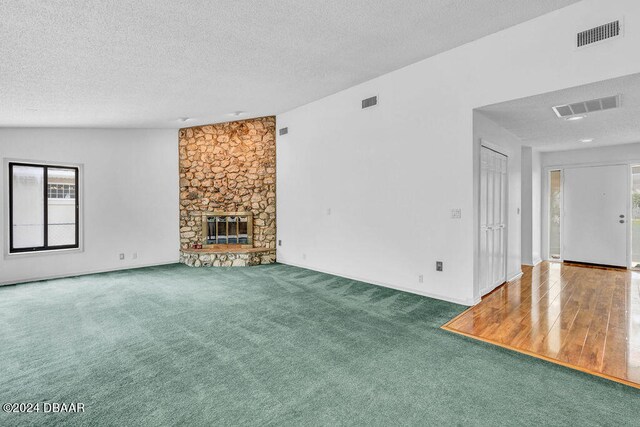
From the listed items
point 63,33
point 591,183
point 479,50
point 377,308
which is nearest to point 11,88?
point 63,33

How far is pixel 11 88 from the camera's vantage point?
3.87 metres

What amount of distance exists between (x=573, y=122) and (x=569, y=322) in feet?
9.25

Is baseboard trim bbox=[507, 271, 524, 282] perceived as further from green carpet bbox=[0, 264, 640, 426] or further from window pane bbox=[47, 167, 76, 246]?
window pane bbox=[47, 167, 76, 246]

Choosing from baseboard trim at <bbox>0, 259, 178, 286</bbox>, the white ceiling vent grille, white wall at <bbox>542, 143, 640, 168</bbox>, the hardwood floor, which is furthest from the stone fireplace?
white wall at <bbox>542, 143, 640, 168</bbox>

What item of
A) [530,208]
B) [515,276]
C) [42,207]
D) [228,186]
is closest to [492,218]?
[515,276]

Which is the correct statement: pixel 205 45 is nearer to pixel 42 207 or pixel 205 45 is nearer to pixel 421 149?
pixel 421 149

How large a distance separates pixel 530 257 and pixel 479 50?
4635mm

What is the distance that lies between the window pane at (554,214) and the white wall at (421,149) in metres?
→ 4.61

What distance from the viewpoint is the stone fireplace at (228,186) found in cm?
685

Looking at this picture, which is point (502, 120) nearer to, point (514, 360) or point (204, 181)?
point (514, 360)

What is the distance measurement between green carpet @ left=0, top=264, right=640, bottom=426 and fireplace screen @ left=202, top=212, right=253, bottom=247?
9.23 feet

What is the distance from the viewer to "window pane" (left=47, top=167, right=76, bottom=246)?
5.82 m

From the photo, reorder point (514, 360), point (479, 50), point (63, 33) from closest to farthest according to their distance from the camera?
1. point (514, 360)
2. point (63, 33)
3. point (479, 50)

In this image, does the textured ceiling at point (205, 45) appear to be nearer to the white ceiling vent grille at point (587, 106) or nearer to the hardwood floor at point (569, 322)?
the white ceiling vent grille at point (587, 106)
